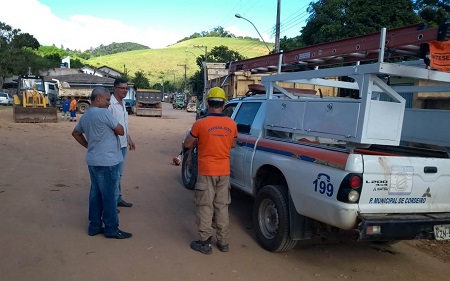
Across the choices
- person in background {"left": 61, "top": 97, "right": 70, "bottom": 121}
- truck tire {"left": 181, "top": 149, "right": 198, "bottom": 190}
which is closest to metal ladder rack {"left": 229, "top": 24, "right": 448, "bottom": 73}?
truck tire {"left": 181, "top": 149, "right": 198, "bottom": 190}

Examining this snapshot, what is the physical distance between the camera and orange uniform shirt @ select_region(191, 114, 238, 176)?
454 cm

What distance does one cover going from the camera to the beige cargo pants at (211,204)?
4.63m

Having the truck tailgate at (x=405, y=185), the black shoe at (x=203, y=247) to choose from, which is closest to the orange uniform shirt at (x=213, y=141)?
the black shoe at (x=203, y=247)

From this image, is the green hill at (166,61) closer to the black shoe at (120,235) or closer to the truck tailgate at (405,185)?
the black shoe at (120,235)

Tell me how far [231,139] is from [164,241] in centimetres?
154

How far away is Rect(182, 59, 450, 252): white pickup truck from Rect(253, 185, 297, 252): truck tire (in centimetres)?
1

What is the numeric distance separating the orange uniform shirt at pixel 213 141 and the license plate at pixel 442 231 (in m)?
2.27

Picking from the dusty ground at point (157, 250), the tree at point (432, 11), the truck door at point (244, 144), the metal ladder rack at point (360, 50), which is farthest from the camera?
the tree at point (432, 11)

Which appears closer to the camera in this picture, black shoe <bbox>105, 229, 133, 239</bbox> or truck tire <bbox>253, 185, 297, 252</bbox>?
truck tire <bbox>253, 185, 297, 252</bbox>

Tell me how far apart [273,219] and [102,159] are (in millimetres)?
2195

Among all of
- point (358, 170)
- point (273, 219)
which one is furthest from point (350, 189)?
point (273, 219)

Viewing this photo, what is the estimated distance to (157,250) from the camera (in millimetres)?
4645

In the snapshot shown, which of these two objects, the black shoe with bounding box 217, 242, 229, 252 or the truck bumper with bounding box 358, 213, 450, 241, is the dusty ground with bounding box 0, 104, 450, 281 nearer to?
the black shoe with bounding box 217, 242, 229, 252

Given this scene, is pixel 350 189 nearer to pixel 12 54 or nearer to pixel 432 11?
pixel 432 11
